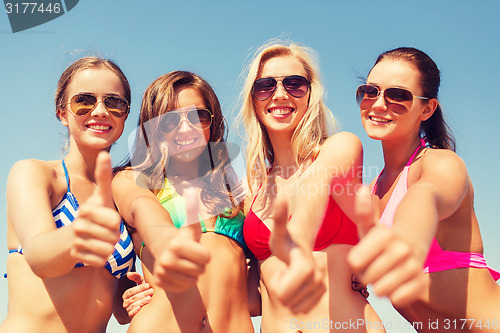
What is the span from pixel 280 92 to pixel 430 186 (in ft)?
6.01

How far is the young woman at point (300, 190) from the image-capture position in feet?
7.60

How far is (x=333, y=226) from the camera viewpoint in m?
3.26

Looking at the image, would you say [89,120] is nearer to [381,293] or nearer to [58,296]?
[58,296]

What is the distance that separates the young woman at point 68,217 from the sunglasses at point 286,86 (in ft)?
4.28

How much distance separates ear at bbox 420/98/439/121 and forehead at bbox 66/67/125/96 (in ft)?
9.48

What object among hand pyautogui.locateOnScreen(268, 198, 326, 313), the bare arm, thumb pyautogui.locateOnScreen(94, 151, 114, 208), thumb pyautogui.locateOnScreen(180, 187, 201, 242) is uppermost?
thumb pyautogui.locateOnScreen(94, 151, 114, 208)

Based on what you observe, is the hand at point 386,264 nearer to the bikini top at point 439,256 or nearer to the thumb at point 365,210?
the thumb at point 365,210

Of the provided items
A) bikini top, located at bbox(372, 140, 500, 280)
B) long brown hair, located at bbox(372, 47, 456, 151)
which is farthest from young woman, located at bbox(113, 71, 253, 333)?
long brown hair, located at bbox(372, 47, 456, 151)

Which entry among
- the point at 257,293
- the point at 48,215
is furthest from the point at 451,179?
the point at 48,215

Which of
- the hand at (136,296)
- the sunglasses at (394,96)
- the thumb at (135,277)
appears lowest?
the hand at (136,296)

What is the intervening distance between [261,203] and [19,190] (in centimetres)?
197

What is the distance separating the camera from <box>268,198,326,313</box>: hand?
167 cm

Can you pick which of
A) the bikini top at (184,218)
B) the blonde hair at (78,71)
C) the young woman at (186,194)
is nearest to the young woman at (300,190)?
the bikini top at (184,218)

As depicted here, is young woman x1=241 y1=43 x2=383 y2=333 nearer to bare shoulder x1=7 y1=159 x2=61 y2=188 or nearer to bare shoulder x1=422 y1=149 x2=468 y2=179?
bare shoulder x1=422 y1=149 x2=468 y2=179
